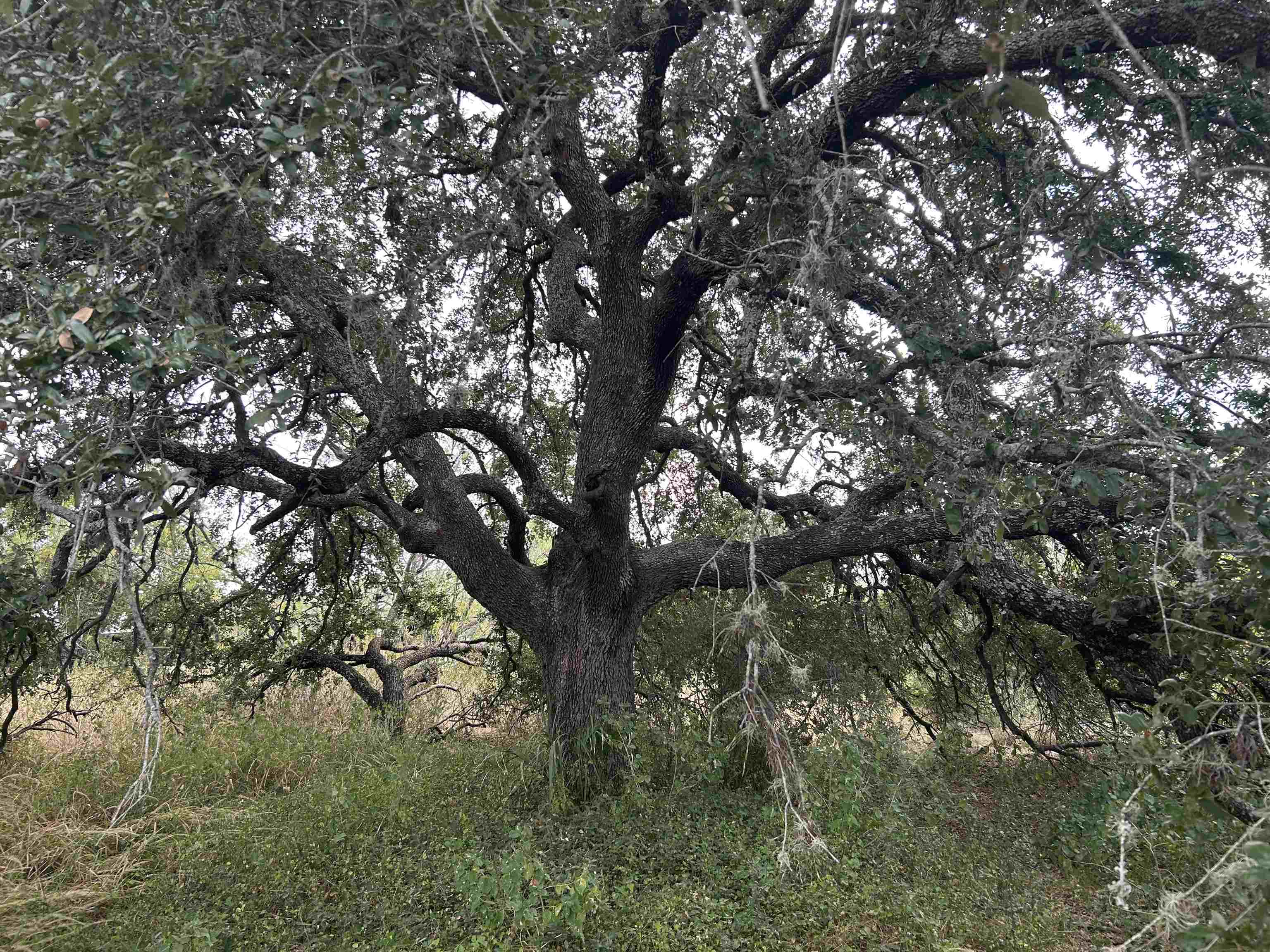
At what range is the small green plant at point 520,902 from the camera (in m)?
2.94

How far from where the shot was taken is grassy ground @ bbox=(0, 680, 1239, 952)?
126 inches

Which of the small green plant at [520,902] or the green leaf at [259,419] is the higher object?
the green leaf at [259,419]

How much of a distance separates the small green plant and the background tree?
1.41m

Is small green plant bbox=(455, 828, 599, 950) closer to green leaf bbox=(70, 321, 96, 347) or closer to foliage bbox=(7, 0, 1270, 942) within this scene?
foliage bbox=(7, 0, 1270, 942)

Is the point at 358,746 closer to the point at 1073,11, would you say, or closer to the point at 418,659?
the point at 418,659

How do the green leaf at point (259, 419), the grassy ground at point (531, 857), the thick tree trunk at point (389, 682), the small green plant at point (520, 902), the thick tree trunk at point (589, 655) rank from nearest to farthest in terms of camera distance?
the green leaf at point (259, 419) < the small green plant at point (520, 902) < the grassy ground at point (531, 857) < the thick tree trunk at point (589, 655) < the thick tree trunk at point (389, 682)

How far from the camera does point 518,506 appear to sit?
5.11m

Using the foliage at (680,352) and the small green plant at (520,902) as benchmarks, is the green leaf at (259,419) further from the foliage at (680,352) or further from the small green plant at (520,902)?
the small green plant at (520,902)

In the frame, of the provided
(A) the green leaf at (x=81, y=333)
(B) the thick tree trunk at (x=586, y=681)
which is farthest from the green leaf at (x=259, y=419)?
(B) the thick tree trunk at (x=586, y=681)

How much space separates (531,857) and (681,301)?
317 centimetres

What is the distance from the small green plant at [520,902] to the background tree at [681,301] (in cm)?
141

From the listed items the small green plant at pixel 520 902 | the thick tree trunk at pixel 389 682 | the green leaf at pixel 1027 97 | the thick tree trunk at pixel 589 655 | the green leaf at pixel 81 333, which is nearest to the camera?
the green leaf at pixel 1027 97

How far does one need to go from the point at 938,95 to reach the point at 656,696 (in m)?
4.60

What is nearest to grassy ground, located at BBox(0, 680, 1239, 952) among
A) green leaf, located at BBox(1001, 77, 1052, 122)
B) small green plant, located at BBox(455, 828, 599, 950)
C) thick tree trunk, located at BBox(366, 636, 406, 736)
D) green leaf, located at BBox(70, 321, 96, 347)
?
small green plant, located at BBox(455, 828, 599, 950)
